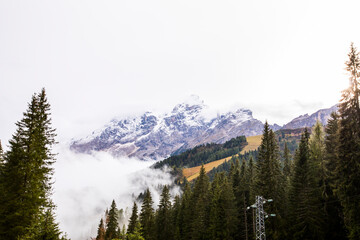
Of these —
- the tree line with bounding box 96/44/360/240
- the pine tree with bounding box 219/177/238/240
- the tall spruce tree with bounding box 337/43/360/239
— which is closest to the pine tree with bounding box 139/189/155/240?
the tree line with bounding box 96/44/360/240

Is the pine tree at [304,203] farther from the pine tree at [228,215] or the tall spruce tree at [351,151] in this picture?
the pine tree at [228,215]

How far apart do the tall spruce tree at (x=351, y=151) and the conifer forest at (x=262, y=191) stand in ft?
0.23

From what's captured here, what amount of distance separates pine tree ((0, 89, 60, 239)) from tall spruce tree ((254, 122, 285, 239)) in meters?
25.0

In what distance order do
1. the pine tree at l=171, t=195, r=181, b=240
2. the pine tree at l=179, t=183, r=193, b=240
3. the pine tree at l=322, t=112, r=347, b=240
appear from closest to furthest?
the pine tree at l=322, t=112, r=347, b=240 → the pine tree at l=179, t=183, r=193, b=240 → the pine tree at l=171, t=195, r=181, b=240

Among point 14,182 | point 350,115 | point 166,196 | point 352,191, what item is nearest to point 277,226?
point 352,191

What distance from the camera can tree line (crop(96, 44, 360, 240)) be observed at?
2180 centimetres

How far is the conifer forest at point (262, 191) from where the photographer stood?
20.6 meters

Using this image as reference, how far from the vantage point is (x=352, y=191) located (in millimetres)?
20906

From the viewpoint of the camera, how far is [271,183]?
33219 mm

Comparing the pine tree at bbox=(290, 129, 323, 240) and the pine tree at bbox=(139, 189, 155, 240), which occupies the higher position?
the pine tree at bbox=(290, 129, 323, 240)

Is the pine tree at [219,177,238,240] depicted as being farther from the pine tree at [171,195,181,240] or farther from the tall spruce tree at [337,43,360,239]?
the tall spruce tree at [337,43,360,239]

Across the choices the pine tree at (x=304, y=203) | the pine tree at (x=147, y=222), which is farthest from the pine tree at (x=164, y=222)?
the pine tree at (x=304, y=203)

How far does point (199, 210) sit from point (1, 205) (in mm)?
36716

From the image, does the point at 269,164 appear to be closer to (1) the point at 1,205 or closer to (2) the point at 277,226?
(2) the point at 277,226
